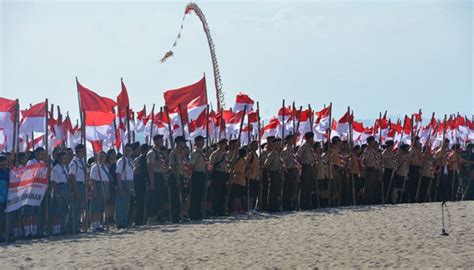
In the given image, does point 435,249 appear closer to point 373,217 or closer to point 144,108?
point 373,217

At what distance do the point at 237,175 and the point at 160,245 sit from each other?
5.34 m

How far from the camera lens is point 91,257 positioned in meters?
11.7

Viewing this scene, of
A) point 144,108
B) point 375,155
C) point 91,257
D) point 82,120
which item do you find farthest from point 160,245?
point 144,108

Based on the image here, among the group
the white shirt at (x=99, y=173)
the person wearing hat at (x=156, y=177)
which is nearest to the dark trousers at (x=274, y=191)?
the person wearing hat at (x=156, y=177)

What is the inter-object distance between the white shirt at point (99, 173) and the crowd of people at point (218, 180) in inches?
0.8

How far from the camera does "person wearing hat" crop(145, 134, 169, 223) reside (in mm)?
16109

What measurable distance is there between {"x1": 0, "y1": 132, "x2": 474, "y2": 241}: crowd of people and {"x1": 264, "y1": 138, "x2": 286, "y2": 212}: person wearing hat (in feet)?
0.08

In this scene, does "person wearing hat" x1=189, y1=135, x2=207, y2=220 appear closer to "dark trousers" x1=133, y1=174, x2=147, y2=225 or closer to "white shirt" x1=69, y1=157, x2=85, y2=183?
"dark trousers" x1=133, y1=174, x2=147, y2=225

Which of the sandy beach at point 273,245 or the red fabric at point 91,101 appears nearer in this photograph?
the sandy beach at point 273,245

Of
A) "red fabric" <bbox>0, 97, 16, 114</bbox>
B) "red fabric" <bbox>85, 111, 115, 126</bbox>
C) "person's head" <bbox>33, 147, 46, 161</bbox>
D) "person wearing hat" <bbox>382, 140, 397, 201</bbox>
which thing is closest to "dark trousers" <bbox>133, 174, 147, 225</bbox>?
"red fabric" <bbox>85, 111, 115, 126</bbox>

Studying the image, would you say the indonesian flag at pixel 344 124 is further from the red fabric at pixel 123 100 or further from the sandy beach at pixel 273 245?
the red fabric at pixel 123 100

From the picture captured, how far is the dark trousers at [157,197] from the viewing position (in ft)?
53.6

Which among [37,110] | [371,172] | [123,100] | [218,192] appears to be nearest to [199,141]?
[218,192]

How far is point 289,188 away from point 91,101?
5660 mm
